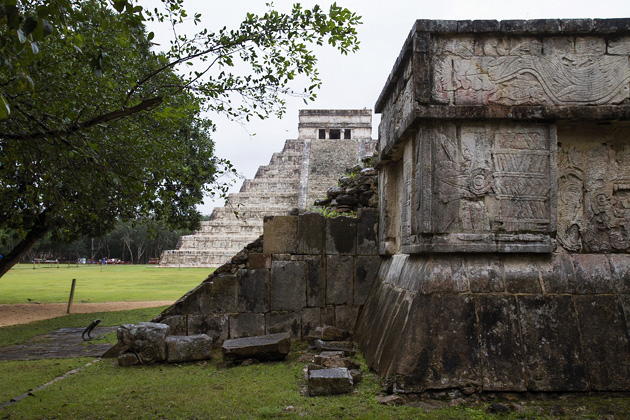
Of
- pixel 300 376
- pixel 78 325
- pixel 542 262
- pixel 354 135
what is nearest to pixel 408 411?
Answer: pixel 300 376

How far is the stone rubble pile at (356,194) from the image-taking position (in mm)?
8133

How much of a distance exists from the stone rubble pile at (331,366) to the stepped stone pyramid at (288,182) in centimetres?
2269

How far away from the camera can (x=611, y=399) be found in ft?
14.1

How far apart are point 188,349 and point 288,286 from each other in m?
1.65

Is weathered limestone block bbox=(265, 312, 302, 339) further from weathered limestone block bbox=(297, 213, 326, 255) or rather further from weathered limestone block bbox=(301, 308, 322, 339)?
weathered limestone block bbox=(297, 213, 326, 255)

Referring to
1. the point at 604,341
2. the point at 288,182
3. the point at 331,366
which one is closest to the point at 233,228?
the point at 288,182

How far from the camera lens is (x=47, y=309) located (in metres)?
14.6

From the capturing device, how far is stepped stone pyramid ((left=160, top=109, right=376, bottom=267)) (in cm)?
3466

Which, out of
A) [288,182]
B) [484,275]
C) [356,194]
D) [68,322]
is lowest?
[68,322]

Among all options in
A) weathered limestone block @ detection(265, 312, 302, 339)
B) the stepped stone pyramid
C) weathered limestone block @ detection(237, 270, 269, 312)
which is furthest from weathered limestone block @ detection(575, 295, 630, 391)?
the stepped stone pyramid

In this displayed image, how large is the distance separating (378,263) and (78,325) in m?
7.77

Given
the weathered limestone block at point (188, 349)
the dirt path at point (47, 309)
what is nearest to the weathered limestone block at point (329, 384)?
the weathered limestone block at point (188, 349)

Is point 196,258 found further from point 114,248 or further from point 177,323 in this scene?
point 114,248

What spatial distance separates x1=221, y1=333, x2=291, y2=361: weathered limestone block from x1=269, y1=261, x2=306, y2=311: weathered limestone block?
92cm
